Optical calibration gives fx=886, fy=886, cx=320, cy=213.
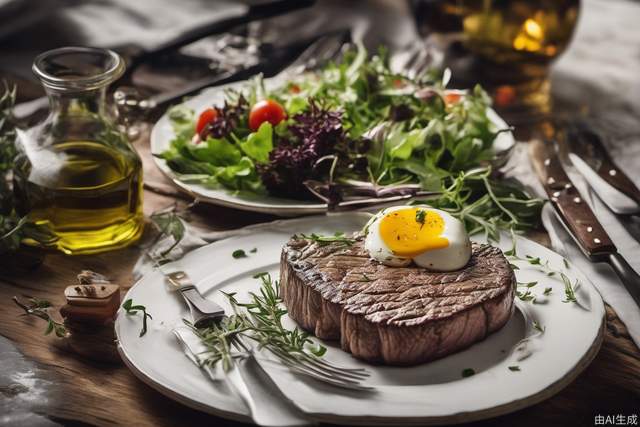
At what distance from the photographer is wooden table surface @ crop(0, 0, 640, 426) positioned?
211 centimetres

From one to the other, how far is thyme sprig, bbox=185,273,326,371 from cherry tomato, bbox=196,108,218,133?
1132 millimetres

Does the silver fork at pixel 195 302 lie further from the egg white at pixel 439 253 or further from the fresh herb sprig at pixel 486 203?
the fresh herb sprig at pixel 486 203

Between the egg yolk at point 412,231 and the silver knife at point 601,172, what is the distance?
917 millimetres

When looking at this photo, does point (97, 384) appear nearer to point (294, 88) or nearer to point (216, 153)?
point (216, 153)

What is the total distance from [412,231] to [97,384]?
916 mm

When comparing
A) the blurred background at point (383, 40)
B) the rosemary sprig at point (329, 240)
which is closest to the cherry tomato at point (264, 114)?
the blurred background at point (383, 40)

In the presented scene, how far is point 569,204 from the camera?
2957 millimetres

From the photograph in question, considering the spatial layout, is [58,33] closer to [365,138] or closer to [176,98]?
[176,98]

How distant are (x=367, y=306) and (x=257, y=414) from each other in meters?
0.43

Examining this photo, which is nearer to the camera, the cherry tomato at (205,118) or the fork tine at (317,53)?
the cherry tomato at (205,118)

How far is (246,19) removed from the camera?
4145 mm

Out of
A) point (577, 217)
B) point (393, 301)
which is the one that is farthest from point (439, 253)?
point (577, 217)

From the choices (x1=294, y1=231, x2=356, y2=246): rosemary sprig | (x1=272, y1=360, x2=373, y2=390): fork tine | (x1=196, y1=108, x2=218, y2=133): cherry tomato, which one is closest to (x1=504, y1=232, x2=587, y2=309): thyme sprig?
(x1=294, y1=231, x2=356, y2=246): rosemary sprig

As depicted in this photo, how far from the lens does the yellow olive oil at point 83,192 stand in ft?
8.98
